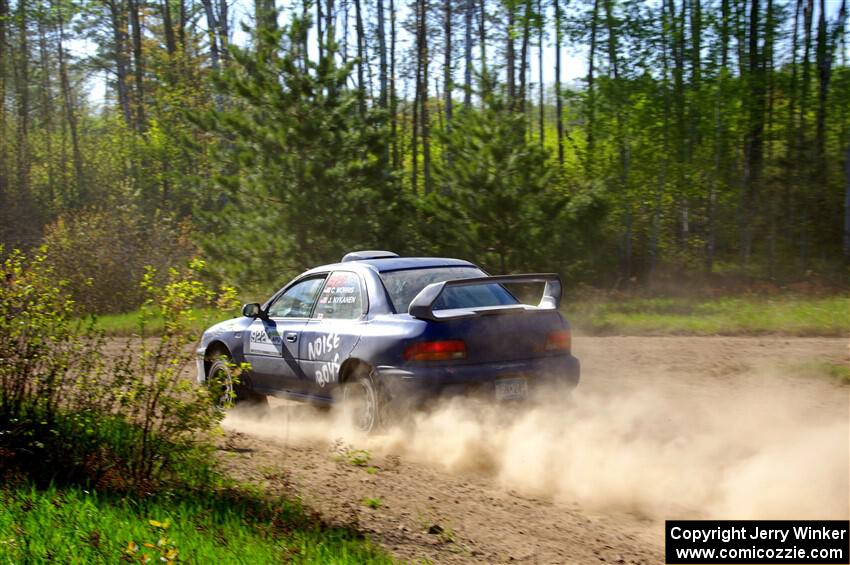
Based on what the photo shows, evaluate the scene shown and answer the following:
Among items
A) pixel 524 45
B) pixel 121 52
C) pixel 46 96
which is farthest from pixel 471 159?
pixel 46 96

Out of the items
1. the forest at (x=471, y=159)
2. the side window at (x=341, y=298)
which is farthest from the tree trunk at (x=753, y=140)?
the side window at (x=341, y=298)

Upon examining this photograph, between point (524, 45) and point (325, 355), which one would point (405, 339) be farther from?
point (524, 45)

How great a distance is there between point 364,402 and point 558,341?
183cm

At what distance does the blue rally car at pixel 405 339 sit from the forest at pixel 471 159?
1082 centimetres

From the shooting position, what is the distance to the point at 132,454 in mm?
6328

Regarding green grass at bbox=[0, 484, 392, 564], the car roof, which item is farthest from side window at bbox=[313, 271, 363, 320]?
green grass at bbox=[0, 484, 392, 564]

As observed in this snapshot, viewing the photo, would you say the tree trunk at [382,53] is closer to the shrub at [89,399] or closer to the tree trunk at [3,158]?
the tree trunk at [3,158]

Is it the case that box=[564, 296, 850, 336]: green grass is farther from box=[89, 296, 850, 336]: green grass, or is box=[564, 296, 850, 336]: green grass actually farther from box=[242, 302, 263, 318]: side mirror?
box=[242, 302, 263, 318]: side mirror

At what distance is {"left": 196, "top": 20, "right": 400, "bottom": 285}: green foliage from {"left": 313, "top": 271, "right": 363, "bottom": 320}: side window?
10.8 metres

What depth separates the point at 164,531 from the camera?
4.91 m

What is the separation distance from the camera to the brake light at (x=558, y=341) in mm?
7914

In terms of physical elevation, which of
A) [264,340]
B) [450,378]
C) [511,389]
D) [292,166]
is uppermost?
[292,166]

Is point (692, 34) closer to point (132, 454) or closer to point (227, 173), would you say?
point (227, 173)

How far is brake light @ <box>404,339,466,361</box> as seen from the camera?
744cm
